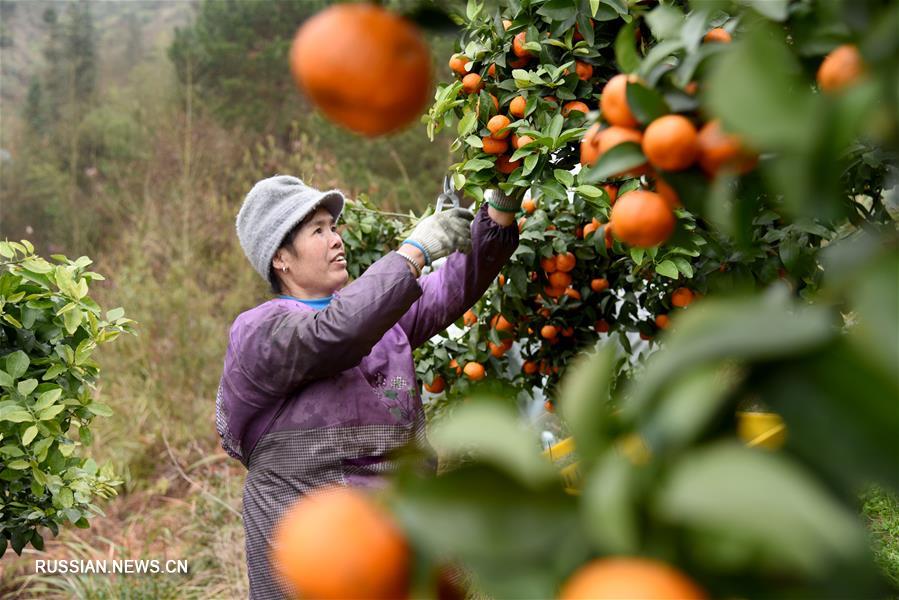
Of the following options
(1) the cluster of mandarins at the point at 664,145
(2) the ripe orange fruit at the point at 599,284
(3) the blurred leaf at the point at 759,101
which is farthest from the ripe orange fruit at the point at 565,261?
(3) the blurred leaf at the point at 759,101

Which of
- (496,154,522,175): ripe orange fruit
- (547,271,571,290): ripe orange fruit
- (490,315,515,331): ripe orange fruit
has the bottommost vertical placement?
(490,315,515,331): ripe orange fruit

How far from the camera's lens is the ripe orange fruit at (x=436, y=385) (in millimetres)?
2512

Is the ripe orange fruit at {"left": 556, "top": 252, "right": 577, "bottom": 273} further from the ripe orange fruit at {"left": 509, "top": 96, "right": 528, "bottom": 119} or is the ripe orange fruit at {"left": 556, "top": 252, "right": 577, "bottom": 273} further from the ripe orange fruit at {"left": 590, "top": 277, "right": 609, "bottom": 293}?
the ripe orange fruit at {"left": 509, "top": 96, "right": 528, "bottom": 119}

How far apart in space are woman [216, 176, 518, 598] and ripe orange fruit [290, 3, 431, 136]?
1245 mm

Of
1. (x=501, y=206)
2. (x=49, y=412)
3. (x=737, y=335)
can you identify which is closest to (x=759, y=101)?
(x=737, y=335)

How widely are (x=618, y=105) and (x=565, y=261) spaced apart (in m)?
1.60

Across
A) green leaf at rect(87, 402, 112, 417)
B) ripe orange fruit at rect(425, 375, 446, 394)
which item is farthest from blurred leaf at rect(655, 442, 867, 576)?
ripe orange fruit at rect(425, 375, 446, 394)

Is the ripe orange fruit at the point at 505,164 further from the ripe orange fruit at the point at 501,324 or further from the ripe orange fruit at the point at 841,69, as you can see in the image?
the ripe orange fruit at the point at 841,69

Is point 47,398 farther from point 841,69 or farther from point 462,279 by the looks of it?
point 841,69

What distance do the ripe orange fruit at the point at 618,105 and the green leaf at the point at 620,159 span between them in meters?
0.02

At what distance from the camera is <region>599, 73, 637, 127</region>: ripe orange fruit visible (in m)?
0.54

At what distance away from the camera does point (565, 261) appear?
2.13 metres

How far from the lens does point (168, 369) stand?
473cm

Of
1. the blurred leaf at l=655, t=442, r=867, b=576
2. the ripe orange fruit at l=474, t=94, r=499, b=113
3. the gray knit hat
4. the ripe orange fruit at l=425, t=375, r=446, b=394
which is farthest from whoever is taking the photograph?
the ripe orange fruit at l=425, t=375, r=446, b=394
